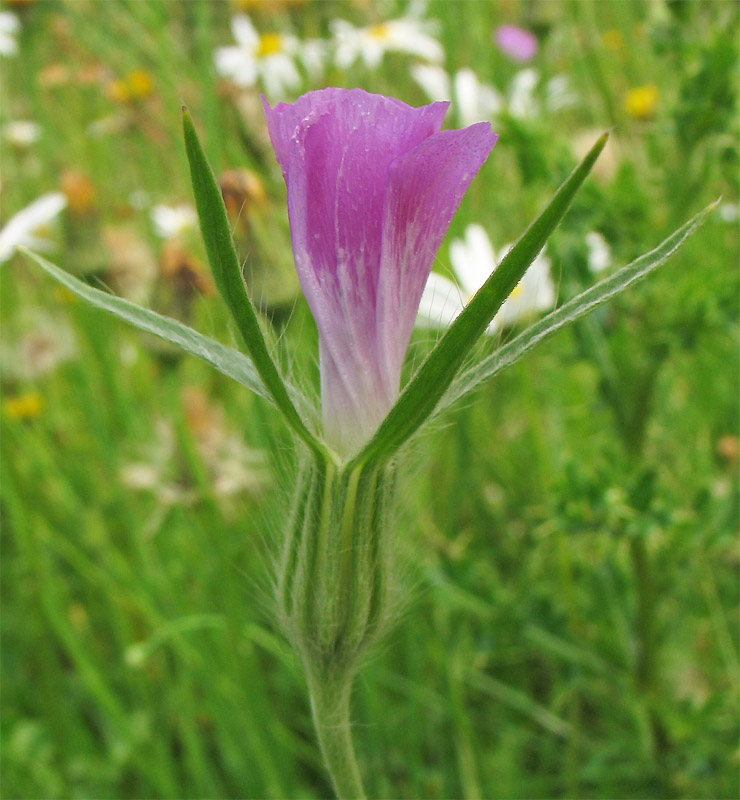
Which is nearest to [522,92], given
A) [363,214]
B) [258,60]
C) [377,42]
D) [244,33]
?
[377,42]

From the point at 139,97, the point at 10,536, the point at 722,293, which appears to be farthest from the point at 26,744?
the point at 139,97

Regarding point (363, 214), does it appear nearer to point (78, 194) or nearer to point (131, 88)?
point (78, 194)

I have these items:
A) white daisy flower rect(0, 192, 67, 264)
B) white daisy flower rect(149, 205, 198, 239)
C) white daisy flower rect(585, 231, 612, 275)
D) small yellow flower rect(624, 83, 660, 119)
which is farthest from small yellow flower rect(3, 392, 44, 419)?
small yellow flower rect(624, 83, 660, 119)

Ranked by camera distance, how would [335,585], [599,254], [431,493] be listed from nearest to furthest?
[335,585], [599,254], [431,493]

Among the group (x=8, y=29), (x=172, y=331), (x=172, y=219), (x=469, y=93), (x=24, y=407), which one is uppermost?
(x=469, y=93)

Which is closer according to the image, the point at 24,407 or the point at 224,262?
the point at 224,262

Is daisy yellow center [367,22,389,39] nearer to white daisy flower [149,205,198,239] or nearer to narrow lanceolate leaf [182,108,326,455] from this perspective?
white daisy flower [149,205,198,239]

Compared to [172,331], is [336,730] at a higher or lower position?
lower
